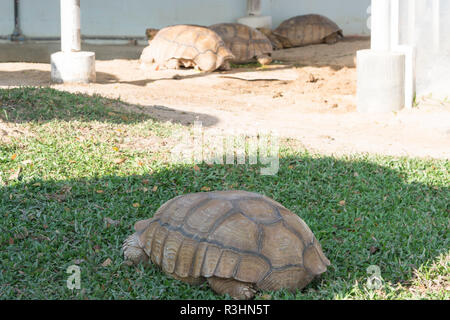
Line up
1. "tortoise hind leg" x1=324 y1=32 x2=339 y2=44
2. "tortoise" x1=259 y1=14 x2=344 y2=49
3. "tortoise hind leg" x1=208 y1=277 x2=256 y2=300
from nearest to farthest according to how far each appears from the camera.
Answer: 1. "tortoise hind leg" x1=208 y1=277 x2=256 y2=300
2. "tortoise" x1=259 y1=14 x2=344 y2=49
3. "tortoise hind leg" x1=324 y1=32 x2=339 y2=44

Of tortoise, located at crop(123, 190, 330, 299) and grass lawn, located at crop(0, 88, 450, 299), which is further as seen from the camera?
grass lawn, located at crop(0, 88, 450, 299)

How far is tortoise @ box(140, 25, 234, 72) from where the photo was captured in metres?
13.5

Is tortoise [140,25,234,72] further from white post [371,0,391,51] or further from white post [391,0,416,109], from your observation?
white post [391,0,416,109]

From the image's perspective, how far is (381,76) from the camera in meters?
9.65

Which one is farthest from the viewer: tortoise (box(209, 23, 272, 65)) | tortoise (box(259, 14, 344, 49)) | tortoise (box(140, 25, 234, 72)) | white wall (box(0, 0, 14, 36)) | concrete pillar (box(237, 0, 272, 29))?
concrete pillar (box(237, 0, 272, 29))

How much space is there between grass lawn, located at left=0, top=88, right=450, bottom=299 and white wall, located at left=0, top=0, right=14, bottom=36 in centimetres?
964

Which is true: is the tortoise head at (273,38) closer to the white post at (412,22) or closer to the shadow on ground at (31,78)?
the shadow on ground at (31,78)

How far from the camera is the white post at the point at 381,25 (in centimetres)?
967

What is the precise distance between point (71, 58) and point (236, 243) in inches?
306

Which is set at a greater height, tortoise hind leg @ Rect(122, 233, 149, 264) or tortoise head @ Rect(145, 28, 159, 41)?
tortoise head @ Rect(145, 28, 159, 41)

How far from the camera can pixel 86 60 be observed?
36.0ft

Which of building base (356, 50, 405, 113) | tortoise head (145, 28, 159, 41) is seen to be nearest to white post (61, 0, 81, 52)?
tortoise head (145, 28, 159, 41)

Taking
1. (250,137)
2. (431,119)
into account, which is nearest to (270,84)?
(431,119)

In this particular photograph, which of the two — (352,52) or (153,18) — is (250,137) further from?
(153,18)
